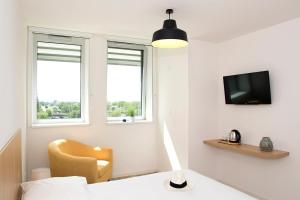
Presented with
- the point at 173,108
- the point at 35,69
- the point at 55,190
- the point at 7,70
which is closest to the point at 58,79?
the point at 35,69

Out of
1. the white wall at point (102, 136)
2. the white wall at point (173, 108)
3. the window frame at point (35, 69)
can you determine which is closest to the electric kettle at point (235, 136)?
the white wall at point (173, 108)

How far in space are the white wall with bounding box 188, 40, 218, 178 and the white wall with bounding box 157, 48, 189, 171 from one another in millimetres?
97

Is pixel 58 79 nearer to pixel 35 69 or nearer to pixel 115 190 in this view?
pixel 35 69

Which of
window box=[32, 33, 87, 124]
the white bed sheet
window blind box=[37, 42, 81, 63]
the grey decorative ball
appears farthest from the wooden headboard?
the grey decorative ball

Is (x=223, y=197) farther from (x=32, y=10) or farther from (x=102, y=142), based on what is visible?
(x=32, y=10)

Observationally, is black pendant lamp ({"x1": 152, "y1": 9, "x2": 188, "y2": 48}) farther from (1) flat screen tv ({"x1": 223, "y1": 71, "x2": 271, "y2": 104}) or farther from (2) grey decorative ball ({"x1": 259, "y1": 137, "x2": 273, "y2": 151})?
(2) grey decorative ball ({"x1": 259, "y1": 137, "x2": 273, "y2": 151})

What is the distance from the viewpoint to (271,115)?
2.98 meters

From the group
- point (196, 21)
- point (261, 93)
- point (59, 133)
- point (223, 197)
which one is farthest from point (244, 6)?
point (59, 133)

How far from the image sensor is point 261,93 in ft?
9.81

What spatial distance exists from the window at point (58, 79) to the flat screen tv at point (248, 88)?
92.5 inches

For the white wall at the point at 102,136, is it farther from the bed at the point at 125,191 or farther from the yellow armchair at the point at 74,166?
the bed at the point at 125,191

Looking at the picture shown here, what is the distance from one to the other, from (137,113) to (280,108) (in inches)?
94.5

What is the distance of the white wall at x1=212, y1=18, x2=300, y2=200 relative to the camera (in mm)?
2713

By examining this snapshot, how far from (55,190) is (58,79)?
2.28 meters
